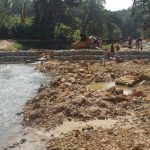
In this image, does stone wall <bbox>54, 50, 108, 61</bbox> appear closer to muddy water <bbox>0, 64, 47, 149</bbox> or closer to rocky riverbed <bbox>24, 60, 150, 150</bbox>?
muddy water <bbox>0, 64, 47, 149</bbox>

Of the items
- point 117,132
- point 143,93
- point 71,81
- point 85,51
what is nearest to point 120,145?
point 117,132

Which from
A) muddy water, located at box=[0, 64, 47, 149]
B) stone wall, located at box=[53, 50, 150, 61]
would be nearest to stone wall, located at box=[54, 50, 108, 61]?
stone wall, located at box=[53, 50, 150, 61]

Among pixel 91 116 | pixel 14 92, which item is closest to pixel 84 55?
pixel 14 92

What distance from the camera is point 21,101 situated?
74.9 ft

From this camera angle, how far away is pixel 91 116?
17.6m

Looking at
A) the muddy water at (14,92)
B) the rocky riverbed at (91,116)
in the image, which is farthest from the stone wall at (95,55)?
the rocky riverbed at (91,116)

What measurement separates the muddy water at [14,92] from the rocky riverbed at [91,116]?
1.96 feet

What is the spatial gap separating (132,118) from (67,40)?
4866 cm

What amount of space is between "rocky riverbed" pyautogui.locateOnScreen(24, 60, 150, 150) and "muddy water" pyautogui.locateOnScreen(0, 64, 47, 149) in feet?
1.96

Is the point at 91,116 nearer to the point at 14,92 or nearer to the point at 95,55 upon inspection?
the point at 14,92

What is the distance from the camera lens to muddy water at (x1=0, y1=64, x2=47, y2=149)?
17331mm

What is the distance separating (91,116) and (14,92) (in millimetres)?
8871

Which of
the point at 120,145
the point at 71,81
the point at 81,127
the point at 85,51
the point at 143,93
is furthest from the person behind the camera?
the point at 85,51

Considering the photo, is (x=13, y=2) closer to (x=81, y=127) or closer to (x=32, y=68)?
(x=32, y=68)
